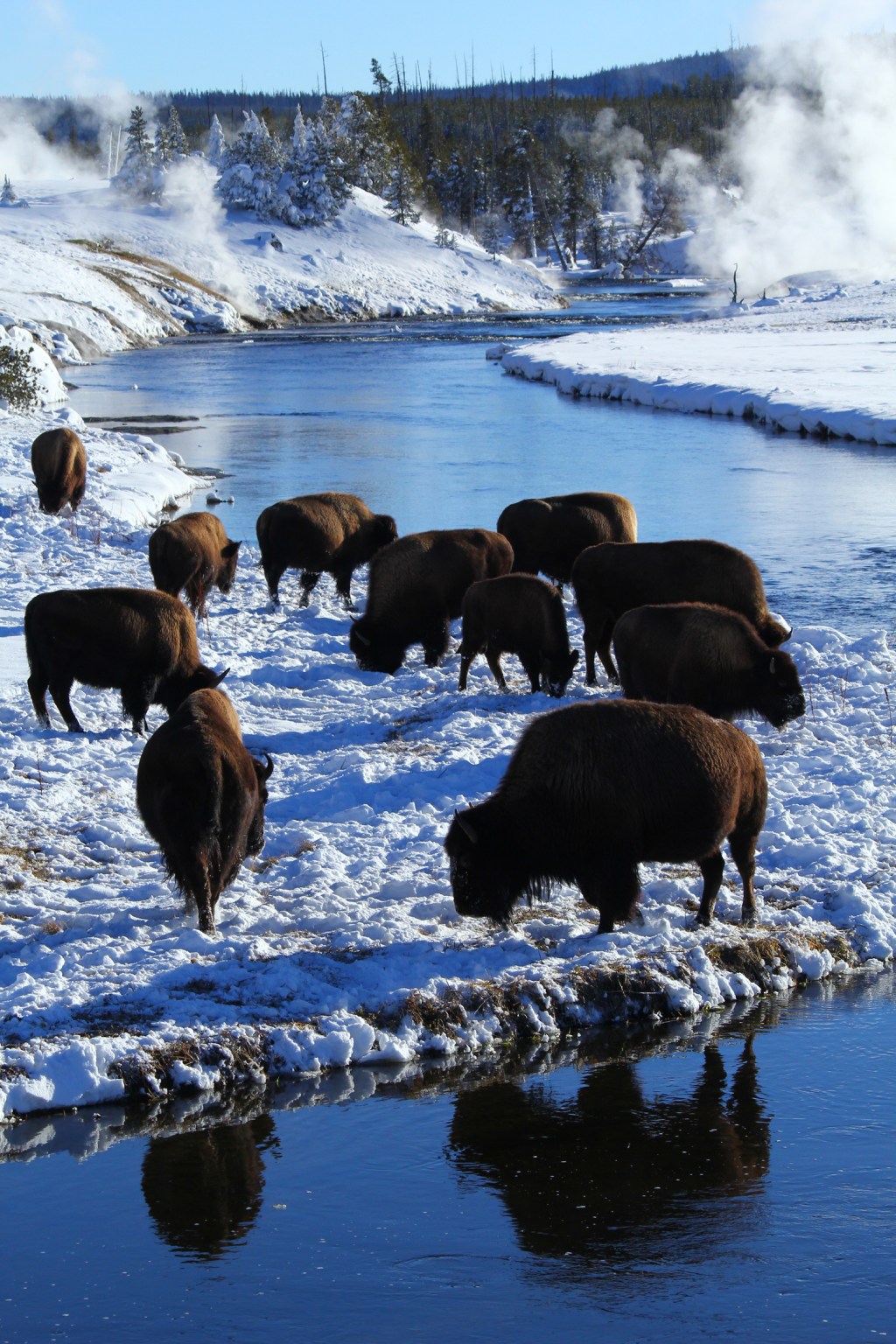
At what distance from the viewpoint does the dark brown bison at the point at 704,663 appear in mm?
9383

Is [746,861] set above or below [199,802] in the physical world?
below

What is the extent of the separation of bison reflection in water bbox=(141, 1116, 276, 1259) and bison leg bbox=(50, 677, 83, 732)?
186 inches

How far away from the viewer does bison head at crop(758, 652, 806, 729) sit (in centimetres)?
956

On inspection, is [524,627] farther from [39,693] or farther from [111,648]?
[39,693]

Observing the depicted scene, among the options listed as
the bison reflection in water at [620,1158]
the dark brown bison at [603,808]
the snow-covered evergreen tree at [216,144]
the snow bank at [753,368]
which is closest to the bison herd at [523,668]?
the dark brown bison at [603,808]

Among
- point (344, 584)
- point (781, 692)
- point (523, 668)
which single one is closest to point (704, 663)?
point (781, 692)

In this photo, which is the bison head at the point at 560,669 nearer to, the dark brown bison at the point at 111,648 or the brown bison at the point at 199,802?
the dark brown bison at the point at 111,648

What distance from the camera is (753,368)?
119ft

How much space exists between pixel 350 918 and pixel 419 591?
602cm

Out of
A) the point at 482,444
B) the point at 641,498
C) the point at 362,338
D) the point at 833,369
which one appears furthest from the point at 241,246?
the point at 641,498

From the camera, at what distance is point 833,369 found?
35.0m

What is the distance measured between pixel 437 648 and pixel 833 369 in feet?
83.7

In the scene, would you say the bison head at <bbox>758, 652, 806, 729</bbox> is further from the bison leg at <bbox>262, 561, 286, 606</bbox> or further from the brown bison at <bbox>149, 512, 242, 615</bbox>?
the bison leg at <bbox>262, 561, 286, 606</bbox>

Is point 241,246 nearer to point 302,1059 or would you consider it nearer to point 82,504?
point 82,504
